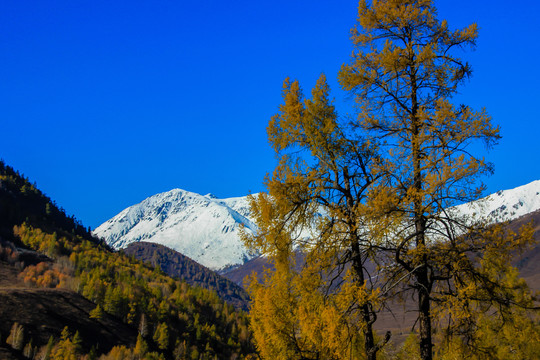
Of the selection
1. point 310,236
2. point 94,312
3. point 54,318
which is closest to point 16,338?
point 54,318

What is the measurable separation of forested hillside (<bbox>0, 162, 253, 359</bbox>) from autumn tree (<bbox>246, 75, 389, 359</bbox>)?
8027 cm

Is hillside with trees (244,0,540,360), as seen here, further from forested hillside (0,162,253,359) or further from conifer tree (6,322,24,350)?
conifer tree (6,322,24,350)

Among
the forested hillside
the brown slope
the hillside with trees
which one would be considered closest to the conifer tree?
the forested hillside

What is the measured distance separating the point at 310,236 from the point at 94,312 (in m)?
130

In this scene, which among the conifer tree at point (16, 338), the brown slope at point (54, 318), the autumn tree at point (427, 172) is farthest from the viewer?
the brown slope at point (54, 318)

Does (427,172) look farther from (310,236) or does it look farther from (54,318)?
(54,318)

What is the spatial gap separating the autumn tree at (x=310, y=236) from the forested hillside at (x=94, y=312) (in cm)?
8027

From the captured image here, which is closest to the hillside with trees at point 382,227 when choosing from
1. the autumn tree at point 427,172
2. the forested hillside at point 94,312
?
the autumn tree at point 427,172

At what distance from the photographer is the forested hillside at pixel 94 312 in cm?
10306

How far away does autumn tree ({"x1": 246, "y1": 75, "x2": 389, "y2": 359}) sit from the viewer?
996 centimetres

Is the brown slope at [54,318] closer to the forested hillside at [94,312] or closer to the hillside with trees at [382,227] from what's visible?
the forested hillside at [94,312]

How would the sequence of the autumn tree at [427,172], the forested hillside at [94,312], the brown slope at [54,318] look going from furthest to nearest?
the forested hillside at [94,312] < the brown slope at [54,318] < the autumn tree at [427,172]

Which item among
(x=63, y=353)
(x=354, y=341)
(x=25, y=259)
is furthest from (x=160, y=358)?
(x=354, y=341)

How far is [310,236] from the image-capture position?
10688mm
